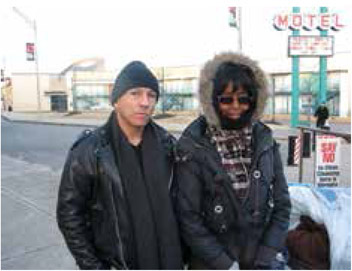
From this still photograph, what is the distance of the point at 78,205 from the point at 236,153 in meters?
0.80

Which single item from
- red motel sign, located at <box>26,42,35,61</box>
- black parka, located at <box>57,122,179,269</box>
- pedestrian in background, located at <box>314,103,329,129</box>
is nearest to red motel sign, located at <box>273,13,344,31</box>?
pedestrian in background, located at <box>314,103,329,129</box>

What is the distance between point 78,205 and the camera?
2143 millimetres

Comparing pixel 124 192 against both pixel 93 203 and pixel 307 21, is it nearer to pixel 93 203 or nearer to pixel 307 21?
pixel 93 203

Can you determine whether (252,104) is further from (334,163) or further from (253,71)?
(334,163)

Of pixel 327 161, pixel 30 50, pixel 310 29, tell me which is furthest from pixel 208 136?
pixel 30 50

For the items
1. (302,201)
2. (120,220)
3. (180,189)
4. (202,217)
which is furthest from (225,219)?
(302,201)

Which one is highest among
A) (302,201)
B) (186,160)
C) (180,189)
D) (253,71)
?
(253,71)

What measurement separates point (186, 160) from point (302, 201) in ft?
6.12

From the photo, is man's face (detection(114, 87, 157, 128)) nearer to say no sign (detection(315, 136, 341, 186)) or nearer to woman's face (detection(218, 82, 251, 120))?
woman's face (detection(218, 82, 251, 120))

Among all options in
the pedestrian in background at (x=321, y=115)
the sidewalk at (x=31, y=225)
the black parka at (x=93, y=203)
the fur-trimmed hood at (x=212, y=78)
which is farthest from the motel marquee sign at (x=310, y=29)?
the black parka at (x=93, y=203)

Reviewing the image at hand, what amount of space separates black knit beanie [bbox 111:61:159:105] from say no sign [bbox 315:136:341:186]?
341 cm

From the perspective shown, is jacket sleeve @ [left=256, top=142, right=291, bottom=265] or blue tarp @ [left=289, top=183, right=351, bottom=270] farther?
blue tarp @ [left=289, top=183, right=351, bottom=270]

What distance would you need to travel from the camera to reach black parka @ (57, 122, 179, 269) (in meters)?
2.08

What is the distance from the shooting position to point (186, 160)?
215 centimetres
